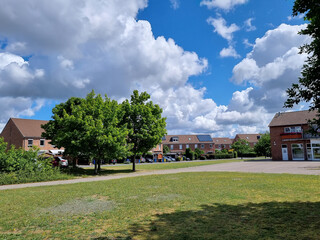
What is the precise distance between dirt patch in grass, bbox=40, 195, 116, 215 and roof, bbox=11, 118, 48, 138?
4278cm

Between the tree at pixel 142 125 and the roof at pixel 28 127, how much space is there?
29974 mm

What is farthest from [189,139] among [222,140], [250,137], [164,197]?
[164,197]

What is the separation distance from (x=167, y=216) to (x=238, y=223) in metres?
2.07

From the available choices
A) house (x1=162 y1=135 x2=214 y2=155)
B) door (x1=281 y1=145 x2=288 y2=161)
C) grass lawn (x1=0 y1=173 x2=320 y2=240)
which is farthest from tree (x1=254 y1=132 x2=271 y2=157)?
grass lawn (x1=0 y1=173 x2=320 y2=240)

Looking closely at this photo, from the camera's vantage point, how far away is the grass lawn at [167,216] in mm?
5715

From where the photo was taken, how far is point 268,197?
9.77 meters

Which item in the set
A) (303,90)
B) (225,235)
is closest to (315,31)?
(303,90)

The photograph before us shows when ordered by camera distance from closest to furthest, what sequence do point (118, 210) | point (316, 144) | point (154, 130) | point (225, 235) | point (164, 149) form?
point (225, 235) < point (118, 210) < point (154, 130) < point (316, 144) < point (164, 149)

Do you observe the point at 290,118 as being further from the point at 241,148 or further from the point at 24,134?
the point at 24,134

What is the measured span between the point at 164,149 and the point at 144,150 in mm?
53085

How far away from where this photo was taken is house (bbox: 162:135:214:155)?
84062 millimetres

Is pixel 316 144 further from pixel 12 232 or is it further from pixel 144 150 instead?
pixel 12 232

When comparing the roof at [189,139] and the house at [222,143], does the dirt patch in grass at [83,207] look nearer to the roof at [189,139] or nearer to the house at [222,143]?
the roof at [189,139]

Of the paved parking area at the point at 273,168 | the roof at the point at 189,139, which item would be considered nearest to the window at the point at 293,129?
the paved parking area at the point at 273,168
